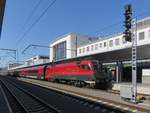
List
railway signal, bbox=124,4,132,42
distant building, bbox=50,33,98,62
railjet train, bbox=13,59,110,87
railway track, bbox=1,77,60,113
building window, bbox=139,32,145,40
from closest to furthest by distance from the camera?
railway track, bbox=1,77,60,113, railway signal, bbox=124,4,132,42, railjet train, bbox=13,59,110,87, building window, bbox=139,32,145,40, distant building, bbox=50,33,98,62

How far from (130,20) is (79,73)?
49.5 ft

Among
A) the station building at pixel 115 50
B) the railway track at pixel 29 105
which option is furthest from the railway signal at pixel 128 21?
the station building at pixel 115 50

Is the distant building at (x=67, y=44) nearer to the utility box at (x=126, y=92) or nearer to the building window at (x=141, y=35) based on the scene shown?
the building window at (x=141, y=35)

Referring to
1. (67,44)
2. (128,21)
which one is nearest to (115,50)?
(128,21)

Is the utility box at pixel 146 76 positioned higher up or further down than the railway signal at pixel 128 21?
further down

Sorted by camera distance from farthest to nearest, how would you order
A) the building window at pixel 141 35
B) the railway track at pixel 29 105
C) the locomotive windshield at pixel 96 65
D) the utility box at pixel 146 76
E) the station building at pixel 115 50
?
1. the building window at pixel 141 35
2. the utility box at pixel 146 76
3. the station building at pixel 115 50
4. the locomotive windshield at pixel 96 65
5. the railway track at pixel 29 105

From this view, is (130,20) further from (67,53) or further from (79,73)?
(67,53)

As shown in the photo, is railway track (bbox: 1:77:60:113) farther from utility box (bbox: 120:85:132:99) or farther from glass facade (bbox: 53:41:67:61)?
glass facade (bbox: 53:41:67:61)

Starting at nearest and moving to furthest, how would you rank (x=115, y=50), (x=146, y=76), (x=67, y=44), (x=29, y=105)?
(x=29, y=105)
(x=115, y=50)
(x=146, y=76)
(x=67, y=44)

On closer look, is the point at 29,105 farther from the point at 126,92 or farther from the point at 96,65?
the point at 96,65

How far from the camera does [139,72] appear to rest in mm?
51812

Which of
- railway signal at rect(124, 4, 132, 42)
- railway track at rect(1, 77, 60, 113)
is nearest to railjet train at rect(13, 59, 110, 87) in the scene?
railway track at rect(1, 77, 60, 113)

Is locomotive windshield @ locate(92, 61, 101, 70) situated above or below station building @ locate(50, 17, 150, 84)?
below

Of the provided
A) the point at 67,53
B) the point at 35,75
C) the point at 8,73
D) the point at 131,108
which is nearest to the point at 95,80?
the point at 131,108
